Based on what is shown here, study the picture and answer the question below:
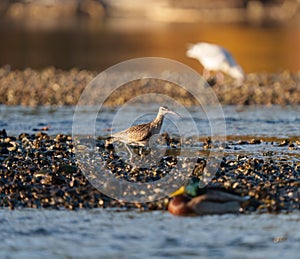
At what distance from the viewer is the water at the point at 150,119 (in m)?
17.9

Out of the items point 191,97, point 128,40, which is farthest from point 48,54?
point 191,97

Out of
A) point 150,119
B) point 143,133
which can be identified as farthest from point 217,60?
point 143,133

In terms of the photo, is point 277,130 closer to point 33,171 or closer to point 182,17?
point 33,171

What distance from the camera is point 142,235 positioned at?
9617 millimetres

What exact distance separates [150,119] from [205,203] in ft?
29.8

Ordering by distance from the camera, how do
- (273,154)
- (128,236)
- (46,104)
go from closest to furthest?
(128,236)
(273,154)
(46,104)

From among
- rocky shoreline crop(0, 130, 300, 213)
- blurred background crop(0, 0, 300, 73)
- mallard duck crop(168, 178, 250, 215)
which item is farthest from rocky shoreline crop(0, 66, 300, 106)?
mallard duck crop(168, 178, 250, 215)

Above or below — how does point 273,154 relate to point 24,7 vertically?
below

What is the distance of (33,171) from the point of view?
502 inches

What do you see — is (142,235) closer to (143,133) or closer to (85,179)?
(85,179)

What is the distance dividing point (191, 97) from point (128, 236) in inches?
557

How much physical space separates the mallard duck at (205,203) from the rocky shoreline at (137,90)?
1198 cm

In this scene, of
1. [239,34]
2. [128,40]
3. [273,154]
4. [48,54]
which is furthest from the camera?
[239,34]

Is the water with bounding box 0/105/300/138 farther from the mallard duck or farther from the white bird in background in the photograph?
the mallard duck
